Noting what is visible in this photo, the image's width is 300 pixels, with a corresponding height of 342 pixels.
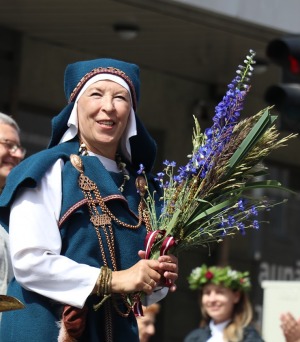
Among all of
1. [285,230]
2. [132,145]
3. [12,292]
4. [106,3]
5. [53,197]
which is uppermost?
[106,3]

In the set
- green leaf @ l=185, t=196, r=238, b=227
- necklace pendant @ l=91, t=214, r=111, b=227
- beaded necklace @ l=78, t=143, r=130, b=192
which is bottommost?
necklace pendant @ l=91, t=214, r=111, b=227

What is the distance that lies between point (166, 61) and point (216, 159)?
930cm

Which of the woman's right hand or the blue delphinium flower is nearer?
the woman's right hand

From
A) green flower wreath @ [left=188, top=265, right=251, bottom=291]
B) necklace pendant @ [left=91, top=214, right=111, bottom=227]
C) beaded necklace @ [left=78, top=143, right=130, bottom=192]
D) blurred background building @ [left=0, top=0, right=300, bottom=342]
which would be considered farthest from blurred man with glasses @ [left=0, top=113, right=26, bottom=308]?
blurred background building @ [left=0, top=0, right=300, bottom=342]

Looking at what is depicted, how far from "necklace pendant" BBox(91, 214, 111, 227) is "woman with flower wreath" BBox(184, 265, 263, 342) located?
181 inches

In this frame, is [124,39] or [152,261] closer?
[152,261]

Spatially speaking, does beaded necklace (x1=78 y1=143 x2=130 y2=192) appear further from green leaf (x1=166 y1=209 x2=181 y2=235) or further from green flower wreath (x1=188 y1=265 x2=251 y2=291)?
green flower wreath (x1=188 y1=265 x2=251 y2=291)

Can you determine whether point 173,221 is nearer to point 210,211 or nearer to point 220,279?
point 210,211

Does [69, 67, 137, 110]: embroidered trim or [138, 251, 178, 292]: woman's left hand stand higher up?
[69, 67, 137, 110]: embroidered trim

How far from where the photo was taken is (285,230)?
15.4 m

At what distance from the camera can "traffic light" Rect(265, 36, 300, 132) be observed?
813 centimetres

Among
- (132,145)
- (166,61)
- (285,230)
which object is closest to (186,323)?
(285,230)

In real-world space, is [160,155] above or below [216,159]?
above

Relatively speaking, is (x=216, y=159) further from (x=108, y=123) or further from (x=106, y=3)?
(x=106, y=3)
